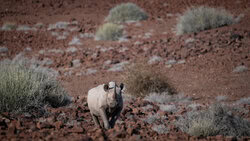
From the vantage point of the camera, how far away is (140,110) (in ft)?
23.9

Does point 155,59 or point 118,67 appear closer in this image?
point 118,67

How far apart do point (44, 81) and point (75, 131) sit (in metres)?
3.70

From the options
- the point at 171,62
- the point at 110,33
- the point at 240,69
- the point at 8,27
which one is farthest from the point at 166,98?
the point at 8,27

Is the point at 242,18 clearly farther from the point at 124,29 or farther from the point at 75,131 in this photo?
the point at 75,131

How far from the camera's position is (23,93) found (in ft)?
20.7

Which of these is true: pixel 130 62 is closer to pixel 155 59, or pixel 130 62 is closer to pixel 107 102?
pixel 155 59

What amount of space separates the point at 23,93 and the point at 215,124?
386cm

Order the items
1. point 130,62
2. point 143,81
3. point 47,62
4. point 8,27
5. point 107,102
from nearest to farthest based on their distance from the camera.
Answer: point 107,102 → point 143,81 → point 130,62 → point 47,62 → point 8,27

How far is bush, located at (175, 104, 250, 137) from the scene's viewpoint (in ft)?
16.9

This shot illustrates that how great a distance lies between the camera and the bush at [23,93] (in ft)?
19.8

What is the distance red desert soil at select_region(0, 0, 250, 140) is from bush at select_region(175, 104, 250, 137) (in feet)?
0.93

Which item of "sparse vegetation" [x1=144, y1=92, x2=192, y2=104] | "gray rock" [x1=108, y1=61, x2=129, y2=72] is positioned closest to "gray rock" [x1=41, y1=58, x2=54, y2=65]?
"gray rock" [x1=108, y1=61, x2=129, y2=72]

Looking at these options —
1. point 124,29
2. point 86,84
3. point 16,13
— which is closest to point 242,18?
point 124,29

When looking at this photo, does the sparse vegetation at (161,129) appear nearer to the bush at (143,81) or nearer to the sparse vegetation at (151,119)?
the sparse vegetation at (151,119)
